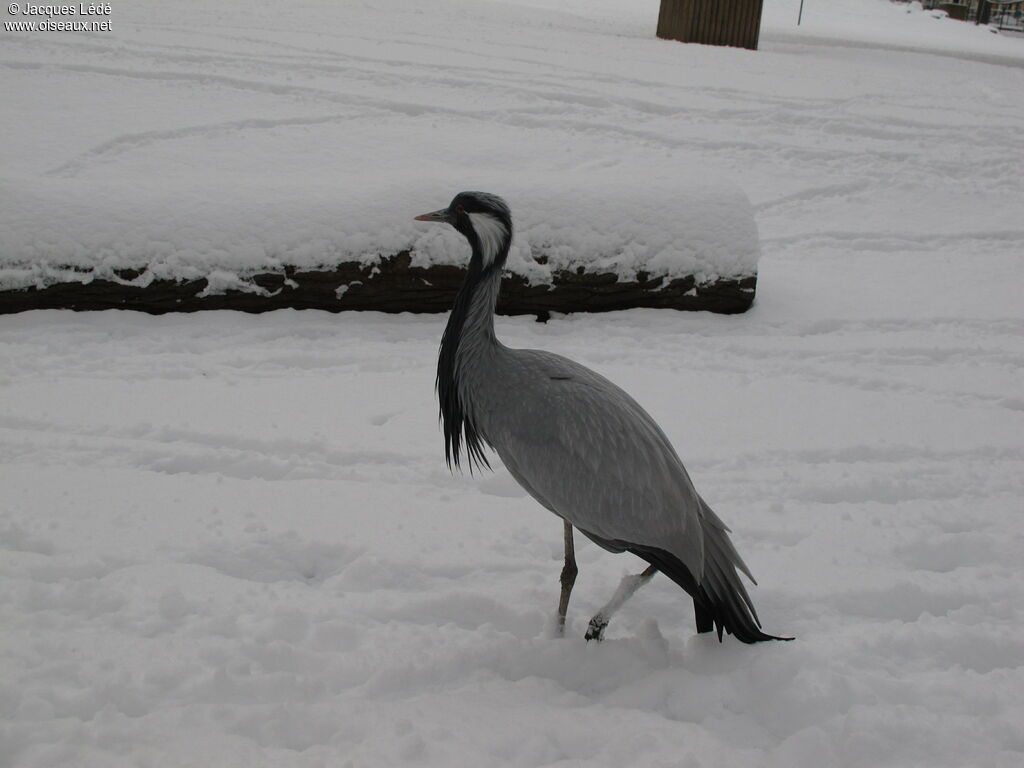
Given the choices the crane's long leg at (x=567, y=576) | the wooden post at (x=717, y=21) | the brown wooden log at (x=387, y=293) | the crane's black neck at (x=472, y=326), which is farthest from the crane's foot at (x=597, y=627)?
the wooden post at (x=717, y=21)

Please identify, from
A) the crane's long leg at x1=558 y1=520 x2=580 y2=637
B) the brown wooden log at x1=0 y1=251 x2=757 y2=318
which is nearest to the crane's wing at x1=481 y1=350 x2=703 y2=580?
the crane's long leg at x1=558 y1=520 x2=580 y2=637

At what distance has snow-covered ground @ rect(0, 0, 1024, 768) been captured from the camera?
10.00ft

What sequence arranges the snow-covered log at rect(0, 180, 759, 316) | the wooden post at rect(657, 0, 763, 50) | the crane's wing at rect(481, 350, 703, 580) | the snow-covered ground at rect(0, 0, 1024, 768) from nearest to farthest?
the snow-covered ground at rect(0, 0, 1024, 768) → the crane's wing at rect(481, 350, 703, 580) → the snow-covered log at rect(0, 180, 759, 316) → the wooden post at rect(657, 0, 763, 50)

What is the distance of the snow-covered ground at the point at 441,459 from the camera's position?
3.05 m

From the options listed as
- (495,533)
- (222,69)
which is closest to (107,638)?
(495,533)

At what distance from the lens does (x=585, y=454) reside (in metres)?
3.27

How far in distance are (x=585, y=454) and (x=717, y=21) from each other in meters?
13.0

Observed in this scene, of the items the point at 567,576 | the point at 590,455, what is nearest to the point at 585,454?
the point at 590,455

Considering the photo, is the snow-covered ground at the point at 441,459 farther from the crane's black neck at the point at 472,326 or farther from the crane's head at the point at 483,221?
the crane's head at the point at 483,221

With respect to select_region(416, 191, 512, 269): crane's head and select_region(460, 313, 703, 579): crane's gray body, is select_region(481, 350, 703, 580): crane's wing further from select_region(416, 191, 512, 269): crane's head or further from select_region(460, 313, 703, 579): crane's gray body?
select_region(416, 191, 512, 269): crane's head

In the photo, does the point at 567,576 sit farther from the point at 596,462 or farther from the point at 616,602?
the point at 596,462

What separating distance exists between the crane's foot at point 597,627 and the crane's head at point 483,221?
1.40m
